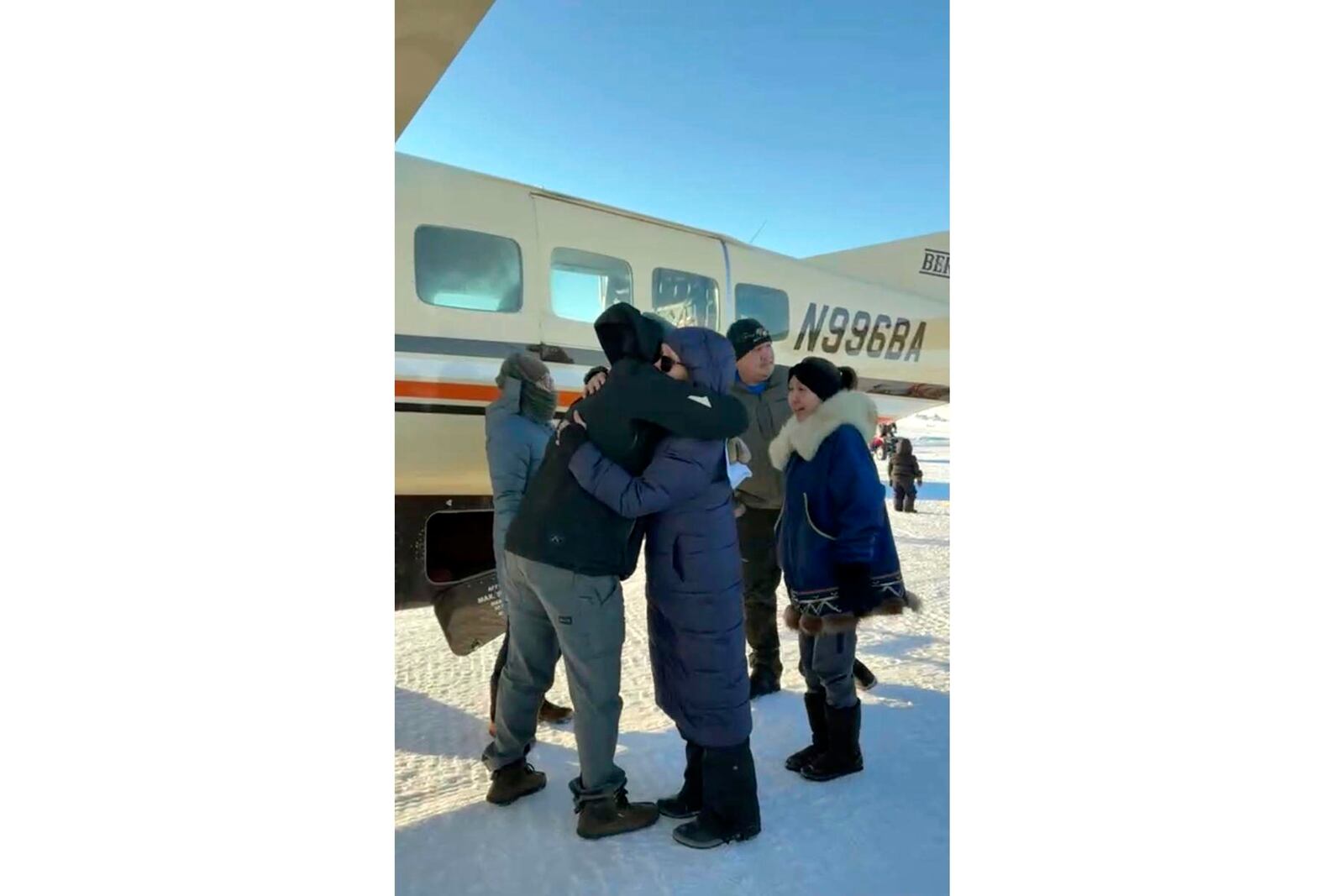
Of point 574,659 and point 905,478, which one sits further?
point 905,478

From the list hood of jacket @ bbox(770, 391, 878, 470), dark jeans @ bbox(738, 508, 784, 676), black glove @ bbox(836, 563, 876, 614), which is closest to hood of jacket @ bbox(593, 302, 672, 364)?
hood of jacket @ bbox(770, 391, 878, 470)

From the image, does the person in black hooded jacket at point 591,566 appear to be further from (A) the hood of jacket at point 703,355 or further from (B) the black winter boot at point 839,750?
(B) the black winter boot at point 839,750

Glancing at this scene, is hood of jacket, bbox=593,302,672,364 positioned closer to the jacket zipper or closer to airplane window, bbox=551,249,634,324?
the jacket zipper

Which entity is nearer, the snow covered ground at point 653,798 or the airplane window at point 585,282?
the snow covered ground at point 653,798

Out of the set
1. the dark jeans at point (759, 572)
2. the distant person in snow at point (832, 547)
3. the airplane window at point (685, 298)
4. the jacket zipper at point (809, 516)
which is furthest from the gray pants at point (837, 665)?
the airplane window at point (685, 298)

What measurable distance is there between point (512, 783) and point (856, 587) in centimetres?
90

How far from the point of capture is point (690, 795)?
1.57m

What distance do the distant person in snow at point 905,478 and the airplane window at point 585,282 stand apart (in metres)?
1.02

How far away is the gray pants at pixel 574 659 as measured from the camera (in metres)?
1.47

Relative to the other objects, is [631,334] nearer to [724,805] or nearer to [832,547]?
[832,547]

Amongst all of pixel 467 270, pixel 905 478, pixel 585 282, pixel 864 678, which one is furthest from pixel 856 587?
pixel 467 270

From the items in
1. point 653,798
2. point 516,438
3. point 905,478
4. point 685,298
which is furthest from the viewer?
point 685,298

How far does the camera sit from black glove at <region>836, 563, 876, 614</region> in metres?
1.73
